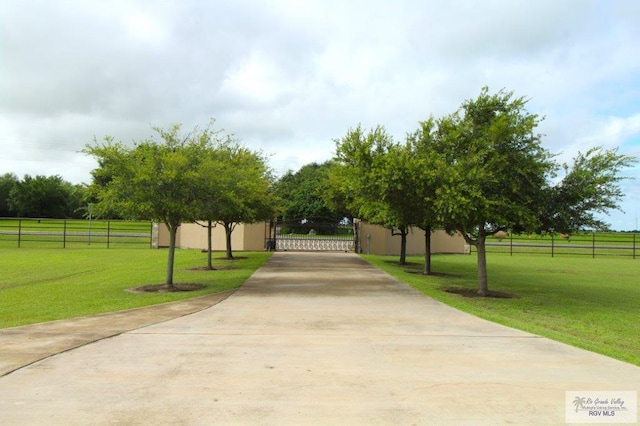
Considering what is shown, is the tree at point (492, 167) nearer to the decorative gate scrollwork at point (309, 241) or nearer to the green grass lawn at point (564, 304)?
the green grass lawn at point (564, 304)

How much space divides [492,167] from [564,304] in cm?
411

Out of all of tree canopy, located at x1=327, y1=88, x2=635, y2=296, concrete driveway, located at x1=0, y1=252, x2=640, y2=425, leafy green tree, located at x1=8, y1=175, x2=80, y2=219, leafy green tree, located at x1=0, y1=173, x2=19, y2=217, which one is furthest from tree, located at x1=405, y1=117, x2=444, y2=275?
leafy green tree, located at x1=0, y1=173, x2=19, y2=217

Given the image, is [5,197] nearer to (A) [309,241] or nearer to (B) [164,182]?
(A) [309,241]

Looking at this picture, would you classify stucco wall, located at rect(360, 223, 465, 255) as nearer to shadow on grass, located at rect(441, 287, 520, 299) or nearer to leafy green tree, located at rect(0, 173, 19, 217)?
shadow on grass, located at rect(441, 287, 520, 299)

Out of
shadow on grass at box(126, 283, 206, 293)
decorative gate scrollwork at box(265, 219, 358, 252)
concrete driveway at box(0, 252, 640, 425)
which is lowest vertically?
shadow on grass at box(126, 283, 206, 293)

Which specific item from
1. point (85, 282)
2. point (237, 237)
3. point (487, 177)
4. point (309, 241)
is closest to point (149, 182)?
point (85, 282)

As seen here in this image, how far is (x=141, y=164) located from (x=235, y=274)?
19.5 feet

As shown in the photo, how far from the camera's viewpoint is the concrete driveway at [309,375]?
4633 millimetres

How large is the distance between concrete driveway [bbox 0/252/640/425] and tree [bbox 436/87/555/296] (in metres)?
4.17

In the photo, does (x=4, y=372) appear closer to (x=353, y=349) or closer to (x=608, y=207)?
(x=353, y=349)

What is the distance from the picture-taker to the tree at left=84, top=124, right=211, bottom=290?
42.2ft

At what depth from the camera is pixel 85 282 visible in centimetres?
1521

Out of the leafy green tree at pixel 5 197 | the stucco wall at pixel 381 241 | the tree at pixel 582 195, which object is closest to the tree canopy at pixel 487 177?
the tree at pixel 582 195

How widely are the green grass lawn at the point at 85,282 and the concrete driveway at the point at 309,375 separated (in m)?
2.71
